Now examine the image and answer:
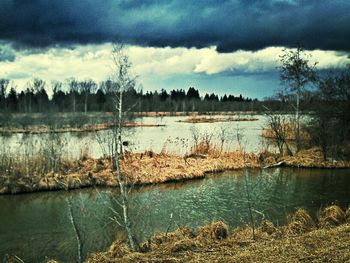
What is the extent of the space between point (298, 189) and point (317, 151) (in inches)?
373

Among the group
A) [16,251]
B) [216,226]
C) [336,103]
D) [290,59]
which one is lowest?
[16,251]

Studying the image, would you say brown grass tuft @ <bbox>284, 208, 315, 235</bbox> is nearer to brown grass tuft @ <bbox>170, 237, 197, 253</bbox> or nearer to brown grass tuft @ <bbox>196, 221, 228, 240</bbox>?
brown grass tuft @ <bbox>196, 221, 228, 240</bbox>

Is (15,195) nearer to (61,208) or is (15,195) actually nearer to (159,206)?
(61,208)

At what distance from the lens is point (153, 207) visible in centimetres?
1484

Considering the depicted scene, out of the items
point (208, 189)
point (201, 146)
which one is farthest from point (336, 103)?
point (208, 189)

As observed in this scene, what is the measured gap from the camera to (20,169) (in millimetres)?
19297

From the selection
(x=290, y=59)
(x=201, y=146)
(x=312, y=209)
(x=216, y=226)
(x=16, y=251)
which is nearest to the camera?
(x=216, y=226)

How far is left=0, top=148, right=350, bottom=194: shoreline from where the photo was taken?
18766 mm

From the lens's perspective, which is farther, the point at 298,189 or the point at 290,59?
the point at 290,59

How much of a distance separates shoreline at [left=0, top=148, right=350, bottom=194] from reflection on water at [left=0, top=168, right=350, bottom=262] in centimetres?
69

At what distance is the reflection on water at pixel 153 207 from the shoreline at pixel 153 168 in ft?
2.26

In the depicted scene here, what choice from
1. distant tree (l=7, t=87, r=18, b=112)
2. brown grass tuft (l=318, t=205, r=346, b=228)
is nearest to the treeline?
distant tree (l=7, t=87, r=18, b=112)

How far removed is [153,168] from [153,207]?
6.78 m

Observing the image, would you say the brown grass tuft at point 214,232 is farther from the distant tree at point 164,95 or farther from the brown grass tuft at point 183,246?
the distant tree at point 164,95
